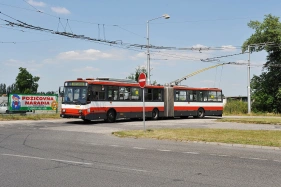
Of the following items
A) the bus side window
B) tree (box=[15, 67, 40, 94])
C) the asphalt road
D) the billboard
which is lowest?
the asphalt road

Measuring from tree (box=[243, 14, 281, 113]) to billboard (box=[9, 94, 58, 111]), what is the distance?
26901mm

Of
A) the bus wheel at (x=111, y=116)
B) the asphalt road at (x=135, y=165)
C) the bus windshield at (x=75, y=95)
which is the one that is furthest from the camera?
the bus wheel at (x=111, y=116)

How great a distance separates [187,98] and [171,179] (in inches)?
1015

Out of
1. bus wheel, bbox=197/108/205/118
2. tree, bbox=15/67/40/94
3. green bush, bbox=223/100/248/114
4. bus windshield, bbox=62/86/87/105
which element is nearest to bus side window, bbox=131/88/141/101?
bus windshield, bbox=62/86/87/105

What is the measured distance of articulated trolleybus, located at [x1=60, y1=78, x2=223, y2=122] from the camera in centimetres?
2395

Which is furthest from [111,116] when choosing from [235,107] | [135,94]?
[235,107]

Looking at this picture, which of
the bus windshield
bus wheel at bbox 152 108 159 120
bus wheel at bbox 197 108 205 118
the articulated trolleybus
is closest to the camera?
the bus windshield

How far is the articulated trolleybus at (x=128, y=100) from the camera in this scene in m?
24.0

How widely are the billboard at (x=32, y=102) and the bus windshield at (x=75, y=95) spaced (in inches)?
296

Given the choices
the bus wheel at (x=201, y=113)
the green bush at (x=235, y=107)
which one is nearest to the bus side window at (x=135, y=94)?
the bus wheel at (x=201, y=113)

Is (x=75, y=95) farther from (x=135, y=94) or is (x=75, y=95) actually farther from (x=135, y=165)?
(x=135, y=165)

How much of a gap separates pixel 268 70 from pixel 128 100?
94.4 feet

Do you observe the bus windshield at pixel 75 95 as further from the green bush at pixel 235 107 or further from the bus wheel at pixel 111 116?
the green bush at pixel 235 107

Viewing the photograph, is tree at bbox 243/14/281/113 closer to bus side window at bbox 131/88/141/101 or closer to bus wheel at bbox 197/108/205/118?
bus wheel at bbox 197/108/205/118
